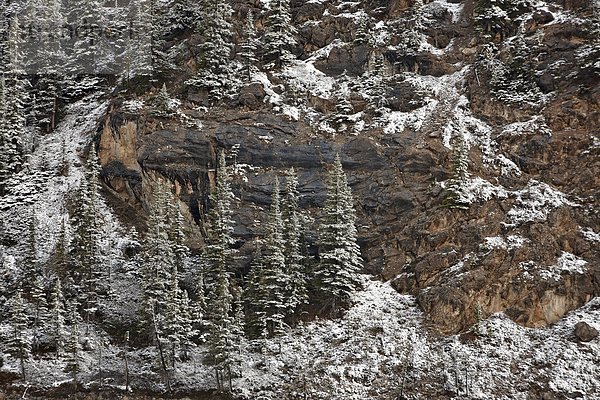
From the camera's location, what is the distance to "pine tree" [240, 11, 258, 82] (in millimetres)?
62250

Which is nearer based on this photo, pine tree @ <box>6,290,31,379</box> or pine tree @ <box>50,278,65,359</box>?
pine tree @ <box>6,290,31,379</box>

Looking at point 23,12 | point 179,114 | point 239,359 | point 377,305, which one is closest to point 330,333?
point 377,305

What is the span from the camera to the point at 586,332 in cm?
4003

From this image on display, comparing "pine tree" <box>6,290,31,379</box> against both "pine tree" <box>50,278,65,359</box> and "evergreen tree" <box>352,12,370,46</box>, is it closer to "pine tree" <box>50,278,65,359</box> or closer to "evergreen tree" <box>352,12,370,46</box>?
"pine tree" <box>50,278,65,359</box>

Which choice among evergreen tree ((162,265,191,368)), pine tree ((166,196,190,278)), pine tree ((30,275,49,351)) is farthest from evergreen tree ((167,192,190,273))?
pine tree ((30,275,49,351))

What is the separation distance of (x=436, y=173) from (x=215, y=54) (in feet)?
83.5

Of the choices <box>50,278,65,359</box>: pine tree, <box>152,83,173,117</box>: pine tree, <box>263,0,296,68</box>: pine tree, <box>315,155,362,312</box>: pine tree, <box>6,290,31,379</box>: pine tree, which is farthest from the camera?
<box>263,0,296,68</box>: pine tree

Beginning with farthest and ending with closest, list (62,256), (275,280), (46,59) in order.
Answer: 1. (46,59)
2. (62,256)
3. (275,280)

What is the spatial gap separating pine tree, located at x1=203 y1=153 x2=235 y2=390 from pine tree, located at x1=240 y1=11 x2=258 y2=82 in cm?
1253

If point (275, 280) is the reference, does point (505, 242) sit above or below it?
above

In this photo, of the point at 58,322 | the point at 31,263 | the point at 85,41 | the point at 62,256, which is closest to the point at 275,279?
the point at 58,322

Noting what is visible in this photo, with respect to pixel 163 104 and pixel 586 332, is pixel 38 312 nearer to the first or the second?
pixel 163 104

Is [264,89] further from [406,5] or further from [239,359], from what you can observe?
[239,359]

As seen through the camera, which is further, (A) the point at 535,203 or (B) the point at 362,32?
(B) the point at 362,32
